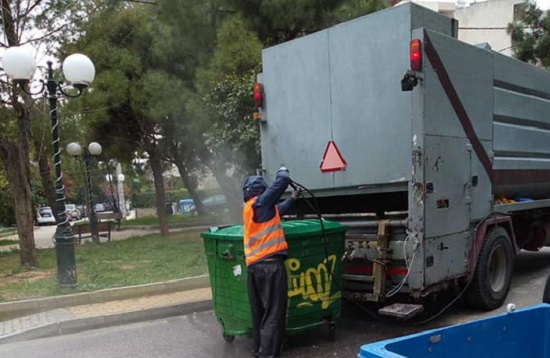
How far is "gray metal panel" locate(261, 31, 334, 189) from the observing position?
18.4 ft

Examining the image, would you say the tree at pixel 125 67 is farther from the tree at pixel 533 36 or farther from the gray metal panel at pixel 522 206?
the tree at pixel 533 36

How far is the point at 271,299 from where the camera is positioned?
14.0ft

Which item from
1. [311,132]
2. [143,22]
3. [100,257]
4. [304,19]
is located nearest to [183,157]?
[143,22]

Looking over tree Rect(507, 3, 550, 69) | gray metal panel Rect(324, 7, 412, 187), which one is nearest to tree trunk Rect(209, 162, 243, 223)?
gray metal panel Rect(324, 7, 412, 187)

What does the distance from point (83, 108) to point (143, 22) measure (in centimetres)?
304

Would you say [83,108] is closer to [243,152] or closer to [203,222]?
[243,152]

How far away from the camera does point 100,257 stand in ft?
36.9

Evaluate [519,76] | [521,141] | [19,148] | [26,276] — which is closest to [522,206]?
[521,141]

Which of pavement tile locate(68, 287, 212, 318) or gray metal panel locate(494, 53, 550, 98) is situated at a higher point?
gray metal panel locate(494, 53, 550, 98)

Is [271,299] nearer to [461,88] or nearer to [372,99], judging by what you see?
[372,99]

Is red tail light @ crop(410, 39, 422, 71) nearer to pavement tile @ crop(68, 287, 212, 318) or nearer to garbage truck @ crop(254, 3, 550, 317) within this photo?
garbage truck @ crop(254, 3, 550, 317)

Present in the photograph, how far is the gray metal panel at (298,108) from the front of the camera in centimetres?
562

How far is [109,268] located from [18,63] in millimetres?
3850

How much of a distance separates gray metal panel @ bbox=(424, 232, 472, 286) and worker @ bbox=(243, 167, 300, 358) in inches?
55.5
